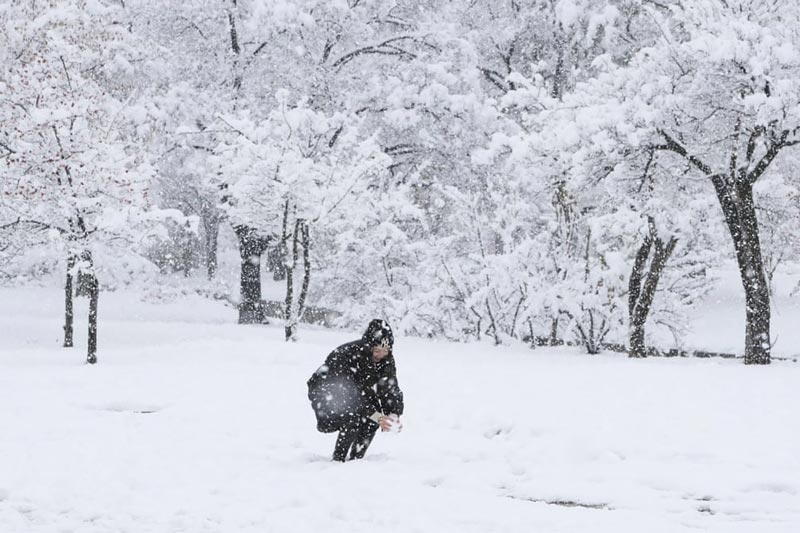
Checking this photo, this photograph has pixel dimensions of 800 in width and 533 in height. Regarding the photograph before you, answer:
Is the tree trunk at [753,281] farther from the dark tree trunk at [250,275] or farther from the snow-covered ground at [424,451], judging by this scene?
the dark tree trunk at [250,275]

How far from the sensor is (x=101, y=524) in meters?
5.61

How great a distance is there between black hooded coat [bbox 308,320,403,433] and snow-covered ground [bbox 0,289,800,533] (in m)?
0.47

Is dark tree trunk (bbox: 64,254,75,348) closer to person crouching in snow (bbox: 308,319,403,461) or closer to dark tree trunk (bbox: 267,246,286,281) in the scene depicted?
person crouching in snow (bbox: 308,319,403,461)

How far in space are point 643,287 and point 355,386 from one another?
11.2m

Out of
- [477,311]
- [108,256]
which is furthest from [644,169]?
[108,256]

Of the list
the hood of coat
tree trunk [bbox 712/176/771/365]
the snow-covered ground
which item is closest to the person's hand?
the snow-covered ground

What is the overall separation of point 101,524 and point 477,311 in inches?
555

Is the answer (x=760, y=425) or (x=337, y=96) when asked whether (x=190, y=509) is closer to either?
(x=760, y=425)

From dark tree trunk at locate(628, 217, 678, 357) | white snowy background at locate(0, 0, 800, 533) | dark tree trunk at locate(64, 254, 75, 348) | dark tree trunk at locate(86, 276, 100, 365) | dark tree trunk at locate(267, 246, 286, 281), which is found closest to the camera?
white snowy background at locate(0, 0, 800, 533)

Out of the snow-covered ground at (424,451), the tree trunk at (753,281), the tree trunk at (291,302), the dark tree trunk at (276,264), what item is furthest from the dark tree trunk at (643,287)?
the dark tree trunk at (276,264)

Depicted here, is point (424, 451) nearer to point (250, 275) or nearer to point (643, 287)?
point (643, 287)

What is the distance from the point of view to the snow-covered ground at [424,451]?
573 cm

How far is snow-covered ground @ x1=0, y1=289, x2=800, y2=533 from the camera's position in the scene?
18.8 feet

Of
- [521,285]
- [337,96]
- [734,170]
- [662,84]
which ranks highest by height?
[337,96]
